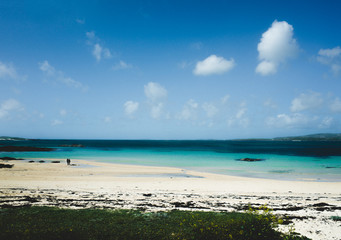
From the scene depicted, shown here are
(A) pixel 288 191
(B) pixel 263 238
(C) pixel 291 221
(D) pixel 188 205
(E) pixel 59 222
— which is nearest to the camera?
(B) pixel 263 238

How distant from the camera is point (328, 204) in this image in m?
15.2

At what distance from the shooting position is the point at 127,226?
912 centimetres

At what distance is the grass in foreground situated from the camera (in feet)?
26.5

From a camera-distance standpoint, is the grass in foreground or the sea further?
the sea

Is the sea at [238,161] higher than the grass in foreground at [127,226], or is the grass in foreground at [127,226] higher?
the grass in foreground at [127,226]

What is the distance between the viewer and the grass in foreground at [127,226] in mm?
8086

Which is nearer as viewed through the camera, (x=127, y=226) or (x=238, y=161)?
(x=127, y=226)

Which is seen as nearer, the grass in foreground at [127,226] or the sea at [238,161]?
the grass in foreground at [127,226]

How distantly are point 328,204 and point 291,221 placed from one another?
6.41 metres

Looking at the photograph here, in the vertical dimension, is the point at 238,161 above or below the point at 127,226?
below

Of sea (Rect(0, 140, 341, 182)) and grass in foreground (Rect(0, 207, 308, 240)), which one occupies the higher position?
grass in foreground (Rect(0, 207, 308, 240))

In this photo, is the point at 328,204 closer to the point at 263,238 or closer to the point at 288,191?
the point at 288,191

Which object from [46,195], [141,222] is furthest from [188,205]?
[46,195]

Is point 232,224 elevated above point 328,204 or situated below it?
above
